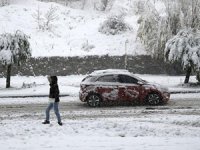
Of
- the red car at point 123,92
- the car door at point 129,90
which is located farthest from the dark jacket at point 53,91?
the car door at point 129,90

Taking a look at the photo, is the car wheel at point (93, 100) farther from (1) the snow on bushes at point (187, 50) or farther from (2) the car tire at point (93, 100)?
(1) the snow on bushes at point (187, 50)

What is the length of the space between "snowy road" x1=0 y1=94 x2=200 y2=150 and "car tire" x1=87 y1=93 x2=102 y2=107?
738mm

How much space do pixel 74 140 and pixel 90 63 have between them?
2062cm

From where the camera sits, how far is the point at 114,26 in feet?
125

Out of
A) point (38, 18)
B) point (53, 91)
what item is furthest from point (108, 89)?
Answer: point (38, 18)

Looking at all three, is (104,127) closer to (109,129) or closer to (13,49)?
(109,129)

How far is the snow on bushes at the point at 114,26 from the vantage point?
37.8m

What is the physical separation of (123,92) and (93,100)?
5.00ft

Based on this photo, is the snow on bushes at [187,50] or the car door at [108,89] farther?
the snow on bushes at [187,50]

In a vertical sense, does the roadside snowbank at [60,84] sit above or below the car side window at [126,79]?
below

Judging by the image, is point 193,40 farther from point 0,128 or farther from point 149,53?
point 0,128

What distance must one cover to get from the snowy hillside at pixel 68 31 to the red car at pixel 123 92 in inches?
506

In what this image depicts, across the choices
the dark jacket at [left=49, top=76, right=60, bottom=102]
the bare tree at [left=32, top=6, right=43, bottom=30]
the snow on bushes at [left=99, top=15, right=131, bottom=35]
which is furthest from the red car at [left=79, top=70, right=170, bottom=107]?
the bare tree at [left=32, top=6, right=43, bottom=30]

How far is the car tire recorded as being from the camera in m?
21.9
